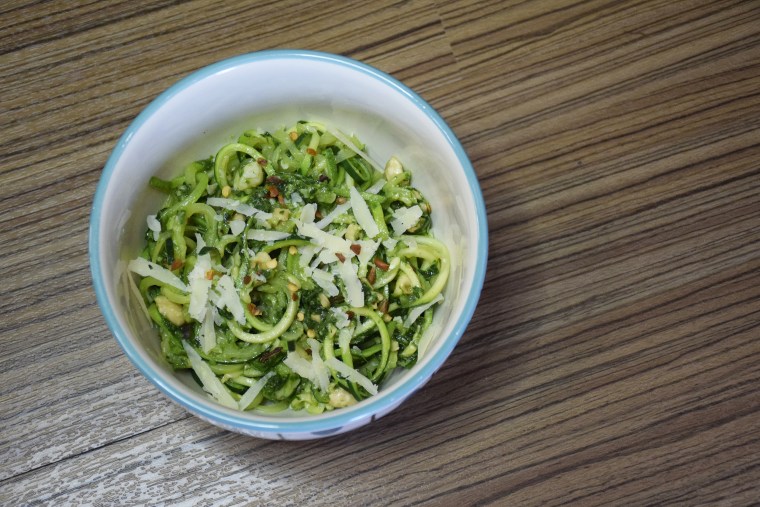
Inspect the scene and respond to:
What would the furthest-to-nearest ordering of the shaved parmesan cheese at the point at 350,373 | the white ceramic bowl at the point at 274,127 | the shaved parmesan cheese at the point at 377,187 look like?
the shaved parmesan cheese at the point at 377,187
the shaved parmesan cheese at the point at 350,373
the white ceramic bowl at the point at 274,127

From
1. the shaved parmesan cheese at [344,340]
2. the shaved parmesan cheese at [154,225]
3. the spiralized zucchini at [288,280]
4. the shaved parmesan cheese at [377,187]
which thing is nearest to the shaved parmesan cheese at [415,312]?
the spiralized zucchini at [288,280]

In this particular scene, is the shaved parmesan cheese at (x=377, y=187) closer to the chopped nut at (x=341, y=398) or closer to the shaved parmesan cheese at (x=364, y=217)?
the shaved parmesan cheese at (x=364, y=217)

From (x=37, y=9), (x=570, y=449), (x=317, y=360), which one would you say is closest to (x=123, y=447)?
(x=317, y=360)

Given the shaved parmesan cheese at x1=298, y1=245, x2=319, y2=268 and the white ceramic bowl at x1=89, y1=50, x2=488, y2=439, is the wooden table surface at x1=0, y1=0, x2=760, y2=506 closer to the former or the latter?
the white ceramic bowl at x1=89, y1=50, x2=488, y2=439

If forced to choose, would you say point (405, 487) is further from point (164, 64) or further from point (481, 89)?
point (164, 64)

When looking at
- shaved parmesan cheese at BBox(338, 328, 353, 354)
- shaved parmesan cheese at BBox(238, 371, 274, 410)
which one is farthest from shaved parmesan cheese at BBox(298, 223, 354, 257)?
shaved parmesan cheese at BBox(238, 371, 274, 410)

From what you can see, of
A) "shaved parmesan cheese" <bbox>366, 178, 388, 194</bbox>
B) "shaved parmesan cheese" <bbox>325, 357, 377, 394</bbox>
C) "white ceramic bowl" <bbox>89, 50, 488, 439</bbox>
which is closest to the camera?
"white ceramic bowl" <bbox>89, 50, 488, 439</bbox>
